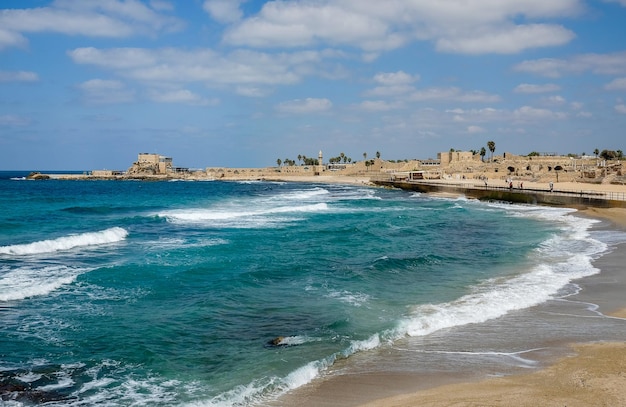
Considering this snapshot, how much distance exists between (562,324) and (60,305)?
459 inches

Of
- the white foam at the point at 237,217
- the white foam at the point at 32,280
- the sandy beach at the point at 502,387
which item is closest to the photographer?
A: the sandy beach at the point at 502,387

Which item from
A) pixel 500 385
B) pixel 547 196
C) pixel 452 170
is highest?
pixel 452 170

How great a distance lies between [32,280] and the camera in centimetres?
1614

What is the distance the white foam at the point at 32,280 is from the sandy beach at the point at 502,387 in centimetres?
968

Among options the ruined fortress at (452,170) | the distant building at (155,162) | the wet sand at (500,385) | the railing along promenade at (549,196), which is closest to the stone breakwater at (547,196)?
the railing along promenade at (549,196)

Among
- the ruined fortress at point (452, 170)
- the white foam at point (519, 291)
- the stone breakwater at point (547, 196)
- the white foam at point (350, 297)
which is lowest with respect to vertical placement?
the white foam at point (350, 297)

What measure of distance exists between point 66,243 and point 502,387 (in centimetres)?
2107

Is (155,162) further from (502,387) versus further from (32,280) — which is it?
(502,387)

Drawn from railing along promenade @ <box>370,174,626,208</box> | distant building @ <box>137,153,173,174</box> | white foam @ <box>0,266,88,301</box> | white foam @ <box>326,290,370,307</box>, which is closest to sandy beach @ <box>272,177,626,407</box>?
white foam @ <box>326,290,370,307</box>

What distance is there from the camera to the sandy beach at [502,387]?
742 cm

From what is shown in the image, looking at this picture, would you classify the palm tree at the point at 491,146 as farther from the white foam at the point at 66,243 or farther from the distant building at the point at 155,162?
the white foam at the point at 66,243

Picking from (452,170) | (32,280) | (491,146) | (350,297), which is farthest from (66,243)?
(491,146)

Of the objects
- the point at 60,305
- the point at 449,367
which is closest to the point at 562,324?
the point at 449,367

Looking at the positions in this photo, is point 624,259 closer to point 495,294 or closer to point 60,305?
point 495,294
